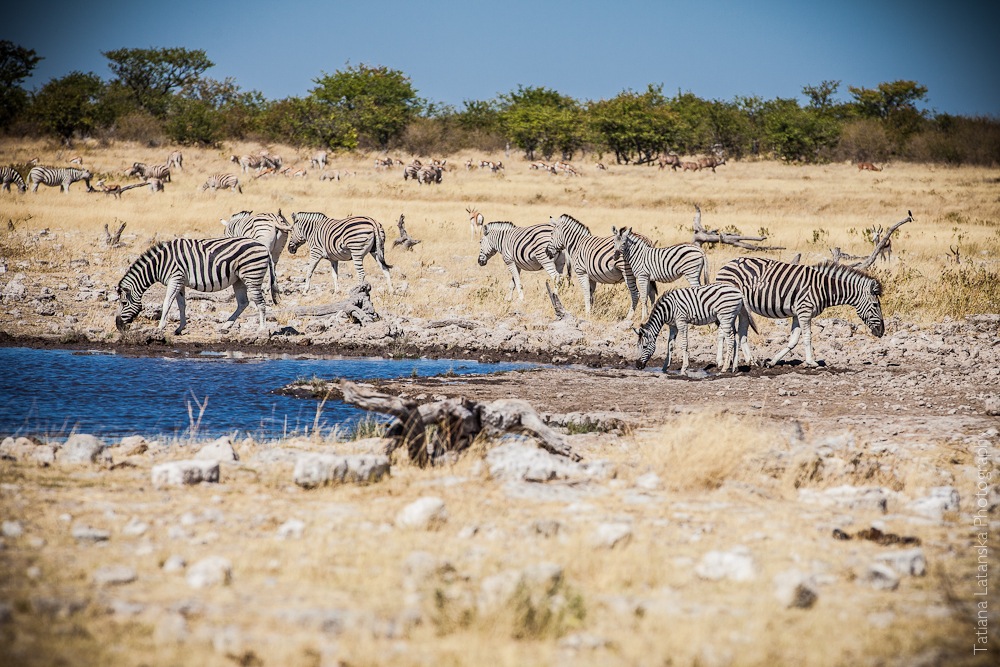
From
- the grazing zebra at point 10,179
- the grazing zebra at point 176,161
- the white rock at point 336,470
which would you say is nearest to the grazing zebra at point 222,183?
the grazing zebra at point 10,179

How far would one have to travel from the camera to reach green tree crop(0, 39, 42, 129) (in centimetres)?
6316

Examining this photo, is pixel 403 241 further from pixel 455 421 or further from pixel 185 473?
pixel 185 473

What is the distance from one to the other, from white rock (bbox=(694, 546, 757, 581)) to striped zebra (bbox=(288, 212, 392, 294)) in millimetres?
16944

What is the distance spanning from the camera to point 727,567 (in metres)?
5.38

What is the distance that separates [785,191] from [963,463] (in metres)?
34.4

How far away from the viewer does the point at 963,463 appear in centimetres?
895

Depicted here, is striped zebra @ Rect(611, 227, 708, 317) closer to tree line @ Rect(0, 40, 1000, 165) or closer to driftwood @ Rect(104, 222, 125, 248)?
driftwood @ Rect(104, 222, 125, 248)

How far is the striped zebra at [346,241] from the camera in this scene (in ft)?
72.1

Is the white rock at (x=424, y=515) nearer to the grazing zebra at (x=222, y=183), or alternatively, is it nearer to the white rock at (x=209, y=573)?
the white rock at (x=209, y=573)

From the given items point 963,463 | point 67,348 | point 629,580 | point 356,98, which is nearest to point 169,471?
point 629,580

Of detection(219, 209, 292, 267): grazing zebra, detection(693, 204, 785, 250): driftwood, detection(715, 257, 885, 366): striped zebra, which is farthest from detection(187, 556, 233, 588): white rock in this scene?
detection(693, 204, 785, 250): driftwood

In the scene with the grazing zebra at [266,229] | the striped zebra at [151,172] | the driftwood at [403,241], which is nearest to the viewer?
the grazing zebra at [266,229]

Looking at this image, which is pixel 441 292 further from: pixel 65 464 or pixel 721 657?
pixel 721 657

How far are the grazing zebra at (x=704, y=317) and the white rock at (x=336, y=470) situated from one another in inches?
363
